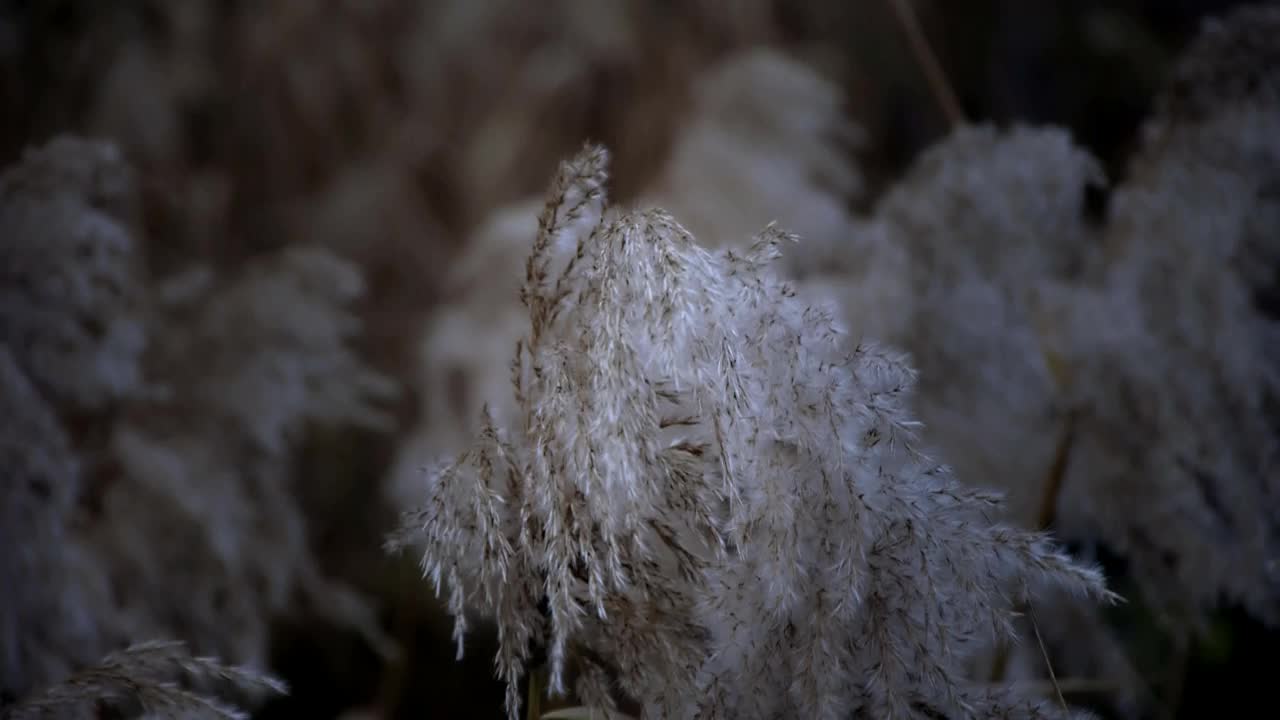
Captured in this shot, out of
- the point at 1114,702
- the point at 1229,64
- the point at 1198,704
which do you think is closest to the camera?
the point at 1229,64

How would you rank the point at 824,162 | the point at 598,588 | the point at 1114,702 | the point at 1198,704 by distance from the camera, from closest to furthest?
the point at 598,588, the point at 1114,702, the point at 1198,704, the point at 824,162

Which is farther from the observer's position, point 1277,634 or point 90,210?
point 1277,634

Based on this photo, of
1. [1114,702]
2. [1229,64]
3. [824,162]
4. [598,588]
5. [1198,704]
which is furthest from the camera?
[824,162]

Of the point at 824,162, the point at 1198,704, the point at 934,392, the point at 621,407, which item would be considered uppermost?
the point at 824,162

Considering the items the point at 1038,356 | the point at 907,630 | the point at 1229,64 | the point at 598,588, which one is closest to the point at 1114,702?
the point at 1038,356

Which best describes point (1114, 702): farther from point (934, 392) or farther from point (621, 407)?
point (621, 407)

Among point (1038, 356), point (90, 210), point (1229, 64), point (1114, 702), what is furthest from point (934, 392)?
point (90, 210)

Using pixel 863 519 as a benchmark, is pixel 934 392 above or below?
above

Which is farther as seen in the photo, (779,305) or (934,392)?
(934,392)

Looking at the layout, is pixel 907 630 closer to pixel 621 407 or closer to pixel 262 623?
pixel 621 407
